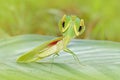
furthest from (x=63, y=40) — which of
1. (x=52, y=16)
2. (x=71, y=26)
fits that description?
(x=52, y=16)

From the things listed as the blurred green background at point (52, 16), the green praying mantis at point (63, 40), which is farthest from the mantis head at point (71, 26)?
the blurred green background at point (52, 16)

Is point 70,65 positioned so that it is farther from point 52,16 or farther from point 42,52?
point 52,16

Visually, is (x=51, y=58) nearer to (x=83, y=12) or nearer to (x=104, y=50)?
(x=104, y=50)

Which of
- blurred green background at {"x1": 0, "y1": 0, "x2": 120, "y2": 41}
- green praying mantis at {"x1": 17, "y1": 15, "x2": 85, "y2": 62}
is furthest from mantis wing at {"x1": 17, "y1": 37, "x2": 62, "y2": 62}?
blurred green background at {"x1": 0, "y1": 0, "x2": 120, "y2": 41}

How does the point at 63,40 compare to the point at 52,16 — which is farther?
the point at 52,16

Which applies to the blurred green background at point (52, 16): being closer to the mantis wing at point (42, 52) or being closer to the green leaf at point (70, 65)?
the green leaf at point (70, 65)

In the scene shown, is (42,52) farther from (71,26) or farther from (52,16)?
(52,16)

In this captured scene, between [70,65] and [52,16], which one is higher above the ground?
[52,16]
